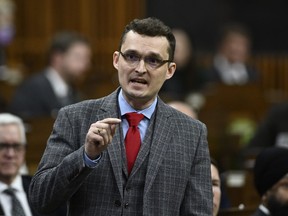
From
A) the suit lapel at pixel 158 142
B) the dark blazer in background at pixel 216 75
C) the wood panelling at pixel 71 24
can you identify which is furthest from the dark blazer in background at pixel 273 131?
the wood panelling at pixel 71 24

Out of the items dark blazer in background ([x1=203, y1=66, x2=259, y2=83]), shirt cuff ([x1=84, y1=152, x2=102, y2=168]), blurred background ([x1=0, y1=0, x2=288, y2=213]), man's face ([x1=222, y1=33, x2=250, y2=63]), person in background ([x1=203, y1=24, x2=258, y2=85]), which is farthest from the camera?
blurred background ([x1=0, y1=0, x2=288, y2=213])

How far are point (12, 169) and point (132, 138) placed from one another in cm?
173

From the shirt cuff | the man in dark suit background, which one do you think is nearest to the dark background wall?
the man in dark suit background

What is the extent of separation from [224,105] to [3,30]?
12.5ft

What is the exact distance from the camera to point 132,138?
3.81 metres

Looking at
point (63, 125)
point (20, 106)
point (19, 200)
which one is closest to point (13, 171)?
point (19, 200)

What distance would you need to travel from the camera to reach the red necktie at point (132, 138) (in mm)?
3795

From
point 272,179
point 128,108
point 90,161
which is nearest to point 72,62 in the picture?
point 272,179

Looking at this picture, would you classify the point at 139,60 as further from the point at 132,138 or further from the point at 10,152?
the point at 10,152

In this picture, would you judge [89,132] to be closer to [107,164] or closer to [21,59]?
[107,164]

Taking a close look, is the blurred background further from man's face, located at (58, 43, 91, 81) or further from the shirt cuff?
the shirt cuff

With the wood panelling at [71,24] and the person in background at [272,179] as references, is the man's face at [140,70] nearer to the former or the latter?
the person in background at [272,179]

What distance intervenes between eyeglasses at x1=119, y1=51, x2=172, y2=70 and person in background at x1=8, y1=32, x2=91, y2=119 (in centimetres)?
572

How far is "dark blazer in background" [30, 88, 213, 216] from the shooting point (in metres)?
3.68
